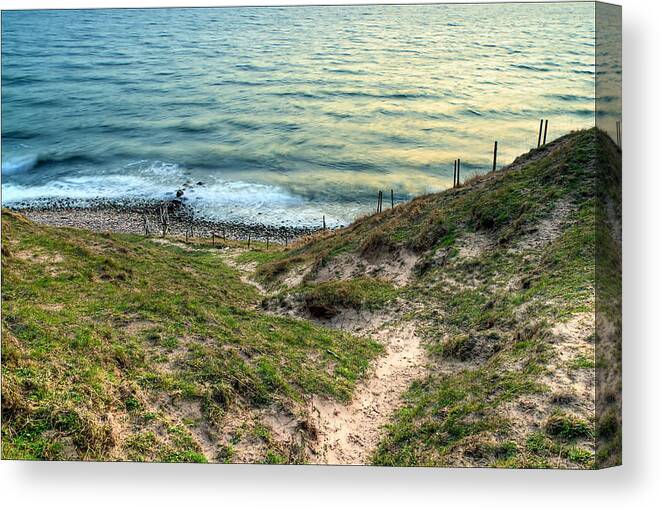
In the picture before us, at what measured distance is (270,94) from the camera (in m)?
9.92

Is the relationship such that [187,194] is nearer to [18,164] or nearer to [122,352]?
[18,164]

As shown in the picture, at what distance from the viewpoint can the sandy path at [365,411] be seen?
704 cm

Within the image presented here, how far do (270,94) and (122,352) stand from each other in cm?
547

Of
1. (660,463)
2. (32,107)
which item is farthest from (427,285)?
(32,107)

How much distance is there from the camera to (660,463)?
6660 mm

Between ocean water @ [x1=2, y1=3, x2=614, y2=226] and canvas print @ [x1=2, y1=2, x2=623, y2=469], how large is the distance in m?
0.05

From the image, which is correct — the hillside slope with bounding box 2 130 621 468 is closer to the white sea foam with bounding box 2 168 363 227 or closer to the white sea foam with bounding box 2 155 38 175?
the white sea foam with bounding box 2 168 363 227

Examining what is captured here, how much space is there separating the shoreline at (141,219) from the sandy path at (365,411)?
559 cm

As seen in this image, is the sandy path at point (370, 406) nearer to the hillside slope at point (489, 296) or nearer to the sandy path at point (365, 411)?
the sandy path at point (365, 411)

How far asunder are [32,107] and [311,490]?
7511mm

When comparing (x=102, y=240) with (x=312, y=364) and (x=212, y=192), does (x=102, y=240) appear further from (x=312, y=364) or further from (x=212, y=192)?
(x=312, y=364)

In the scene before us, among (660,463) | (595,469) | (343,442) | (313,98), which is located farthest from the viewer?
(313,98)

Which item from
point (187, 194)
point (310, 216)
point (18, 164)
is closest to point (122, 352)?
point (18, 164)

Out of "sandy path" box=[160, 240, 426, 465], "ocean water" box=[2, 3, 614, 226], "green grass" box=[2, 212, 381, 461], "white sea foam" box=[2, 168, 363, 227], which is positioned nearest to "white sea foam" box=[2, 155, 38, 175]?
"ocean water" box=[2, 3, 614, 226]
